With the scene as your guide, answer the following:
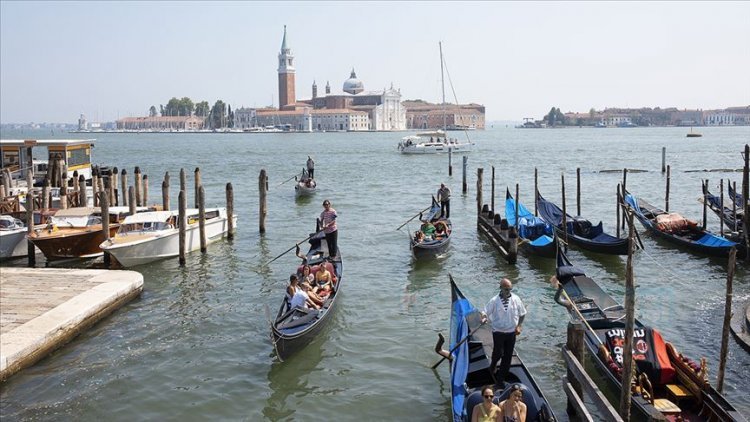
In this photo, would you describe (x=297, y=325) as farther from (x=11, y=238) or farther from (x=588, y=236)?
(x=588, y=236)

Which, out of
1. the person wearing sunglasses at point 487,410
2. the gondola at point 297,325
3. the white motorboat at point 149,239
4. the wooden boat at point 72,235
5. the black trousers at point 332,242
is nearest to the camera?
the person wearing sunglasses at point 487,410

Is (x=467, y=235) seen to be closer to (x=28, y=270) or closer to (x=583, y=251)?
(x=583, y=251)

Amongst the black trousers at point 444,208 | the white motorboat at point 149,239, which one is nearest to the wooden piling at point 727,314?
the white motorboat at point 149,239

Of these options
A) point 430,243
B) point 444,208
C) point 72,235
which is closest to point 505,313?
point 430,243

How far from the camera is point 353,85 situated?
183125 millimetres

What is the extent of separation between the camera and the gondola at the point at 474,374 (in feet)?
23.8

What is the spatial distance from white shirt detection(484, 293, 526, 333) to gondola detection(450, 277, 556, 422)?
22.8 inches

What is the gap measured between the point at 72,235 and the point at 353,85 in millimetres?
170567

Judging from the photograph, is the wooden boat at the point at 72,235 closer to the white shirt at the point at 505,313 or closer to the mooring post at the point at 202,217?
the mooring post at the point at 202,217

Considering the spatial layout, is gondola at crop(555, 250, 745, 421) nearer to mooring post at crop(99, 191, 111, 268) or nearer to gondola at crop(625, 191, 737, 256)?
gondola at crop(625, 191, 737, 256)

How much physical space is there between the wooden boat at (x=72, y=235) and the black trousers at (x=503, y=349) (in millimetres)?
11383

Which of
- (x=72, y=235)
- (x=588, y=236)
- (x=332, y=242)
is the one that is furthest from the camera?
(x=588, y=236)

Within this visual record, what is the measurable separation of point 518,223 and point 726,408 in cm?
1142

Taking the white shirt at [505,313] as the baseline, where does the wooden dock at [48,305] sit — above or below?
below
